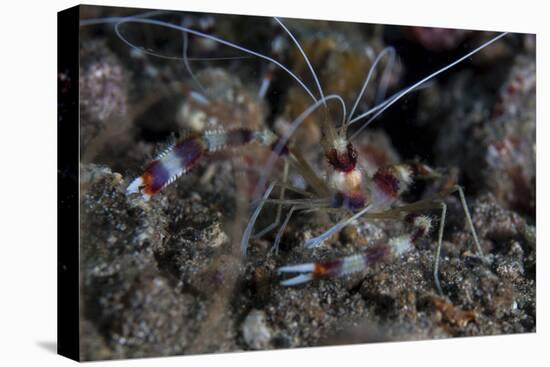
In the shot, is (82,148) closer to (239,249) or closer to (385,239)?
(239,249)

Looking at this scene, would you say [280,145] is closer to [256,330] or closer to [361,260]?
[361,260]

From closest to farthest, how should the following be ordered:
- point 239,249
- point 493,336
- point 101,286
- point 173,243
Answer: point 101,286 → point 173,243 → point 239,249 → point 493,336

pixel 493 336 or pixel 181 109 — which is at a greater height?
pixel 181 109

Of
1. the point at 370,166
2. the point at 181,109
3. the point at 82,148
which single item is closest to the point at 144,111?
the point at 181,109

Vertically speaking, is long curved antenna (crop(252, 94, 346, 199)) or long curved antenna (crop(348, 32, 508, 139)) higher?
long curved antenna (crop(348, 32, 508, 139))

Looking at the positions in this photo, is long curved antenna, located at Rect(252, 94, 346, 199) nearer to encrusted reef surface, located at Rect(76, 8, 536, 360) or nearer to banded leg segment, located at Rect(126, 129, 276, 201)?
encrusted reef surface, located at Rect(76, 8, 536, 360)

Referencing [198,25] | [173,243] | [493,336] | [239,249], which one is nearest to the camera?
[173,243]

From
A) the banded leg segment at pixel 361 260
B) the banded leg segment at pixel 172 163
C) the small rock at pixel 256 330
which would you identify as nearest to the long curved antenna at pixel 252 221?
the banded leg segment at pixel 361 260

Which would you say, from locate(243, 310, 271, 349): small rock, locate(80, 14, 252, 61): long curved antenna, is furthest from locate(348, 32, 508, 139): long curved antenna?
locate(243, 310, 271, 349): small rock

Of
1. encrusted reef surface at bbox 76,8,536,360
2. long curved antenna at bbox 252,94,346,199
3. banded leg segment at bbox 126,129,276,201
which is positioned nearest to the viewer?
encrusted reef surface at bbox 76,8,536,360
